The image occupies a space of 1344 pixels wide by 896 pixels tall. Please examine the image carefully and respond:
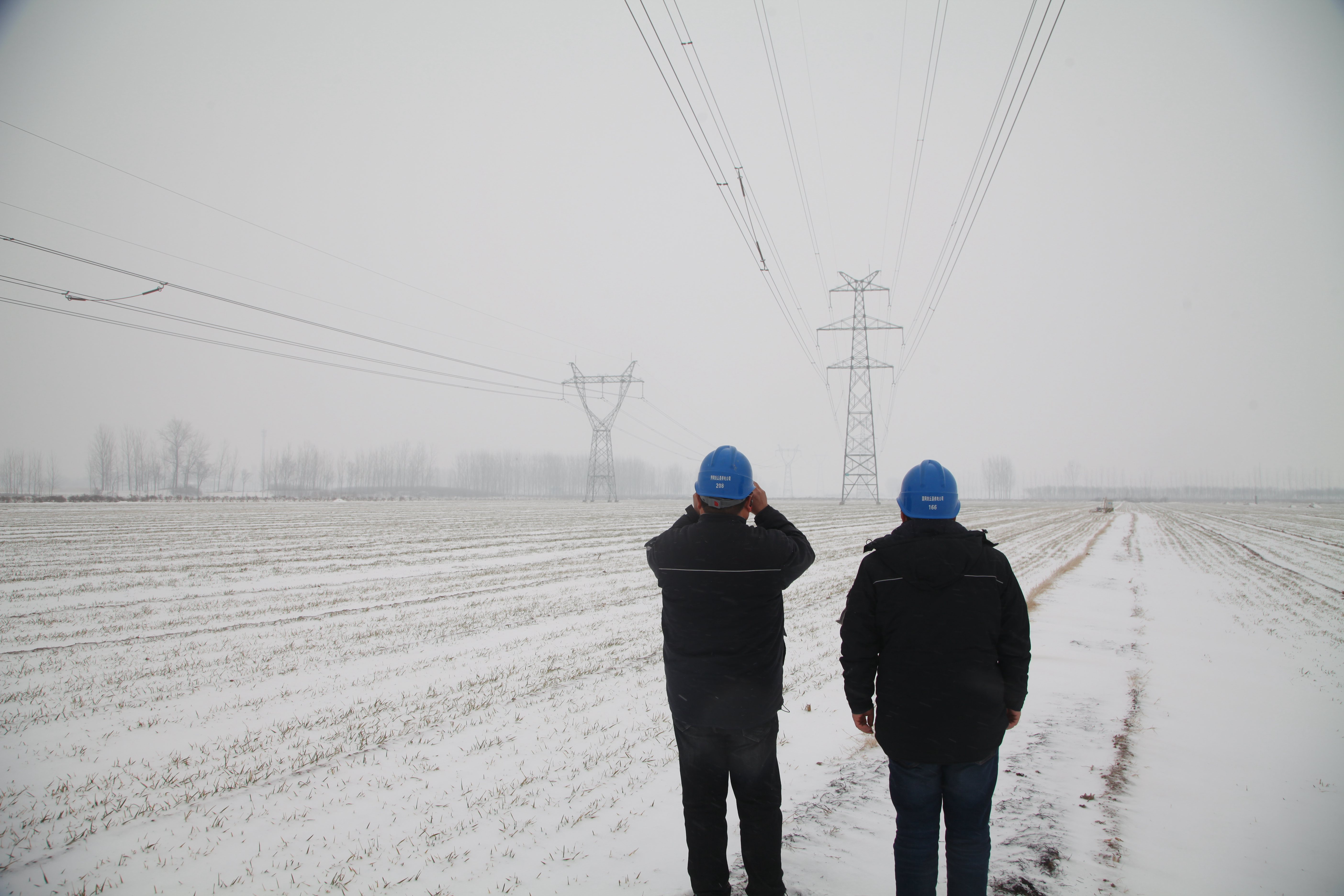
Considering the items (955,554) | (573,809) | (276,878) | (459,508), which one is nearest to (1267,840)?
(955,554)

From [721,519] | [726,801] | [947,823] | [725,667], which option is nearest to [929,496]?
[721,519]

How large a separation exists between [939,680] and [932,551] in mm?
589

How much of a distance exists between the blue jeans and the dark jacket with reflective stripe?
723mm

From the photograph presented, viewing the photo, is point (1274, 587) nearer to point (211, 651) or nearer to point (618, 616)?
point (618, 616)

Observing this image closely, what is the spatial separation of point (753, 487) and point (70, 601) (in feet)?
47.1

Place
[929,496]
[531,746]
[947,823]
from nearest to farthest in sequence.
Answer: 1. [947,823]
2. [929,496]
3. [531,746]

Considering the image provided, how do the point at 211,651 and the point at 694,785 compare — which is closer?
the point at 694,785

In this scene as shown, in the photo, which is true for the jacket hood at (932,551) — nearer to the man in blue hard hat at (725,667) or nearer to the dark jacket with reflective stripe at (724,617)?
the dark jacket with reflective stripe at (724,617)

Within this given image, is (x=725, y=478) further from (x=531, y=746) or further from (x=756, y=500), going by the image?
(x=531, y=746)

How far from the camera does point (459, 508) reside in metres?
61.7

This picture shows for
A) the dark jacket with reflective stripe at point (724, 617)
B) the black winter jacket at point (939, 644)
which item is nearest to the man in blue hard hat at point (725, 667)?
the dark jacket with reflective stripe at point (724, 617)

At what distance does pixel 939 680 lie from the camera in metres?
2.96

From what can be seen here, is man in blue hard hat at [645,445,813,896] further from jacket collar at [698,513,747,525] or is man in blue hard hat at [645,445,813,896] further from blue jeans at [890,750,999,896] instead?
blue jeans at [890,750,999,896]

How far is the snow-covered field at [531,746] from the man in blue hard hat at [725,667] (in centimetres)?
70
